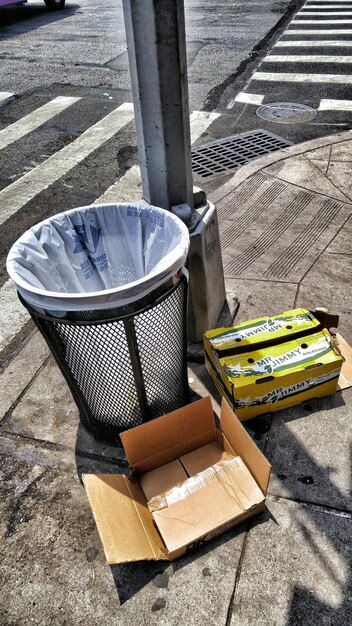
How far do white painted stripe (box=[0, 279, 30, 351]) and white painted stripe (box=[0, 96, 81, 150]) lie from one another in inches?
121

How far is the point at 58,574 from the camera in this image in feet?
7.06

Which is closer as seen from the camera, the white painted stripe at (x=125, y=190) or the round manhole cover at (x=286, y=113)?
the white painted stripe at (x=125, y=190)

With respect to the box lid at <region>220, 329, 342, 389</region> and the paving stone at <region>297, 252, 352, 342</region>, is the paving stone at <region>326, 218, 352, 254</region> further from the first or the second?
the box lid at <region>220, 329, 342, 389</region>

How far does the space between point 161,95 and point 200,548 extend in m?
2.11

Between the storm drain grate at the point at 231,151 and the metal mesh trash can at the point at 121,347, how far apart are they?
3.02 metres

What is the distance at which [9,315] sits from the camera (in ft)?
12.0

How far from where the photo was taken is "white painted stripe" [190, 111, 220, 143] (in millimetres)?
6203

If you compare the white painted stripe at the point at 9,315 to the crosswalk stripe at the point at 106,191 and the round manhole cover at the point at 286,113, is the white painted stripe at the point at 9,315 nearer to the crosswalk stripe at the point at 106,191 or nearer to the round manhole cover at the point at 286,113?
the crosswalk stripe at the point at 106,191

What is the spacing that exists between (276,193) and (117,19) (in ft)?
33.1

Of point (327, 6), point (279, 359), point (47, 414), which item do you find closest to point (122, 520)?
point (47, 414)

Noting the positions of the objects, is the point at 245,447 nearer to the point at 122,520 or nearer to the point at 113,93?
the point at 122,520

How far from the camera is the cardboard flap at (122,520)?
205cm

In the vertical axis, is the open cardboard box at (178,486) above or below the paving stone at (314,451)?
above

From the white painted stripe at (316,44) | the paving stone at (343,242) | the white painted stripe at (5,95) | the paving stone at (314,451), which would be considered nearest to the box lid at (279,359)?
the paving stone at (314,451)
